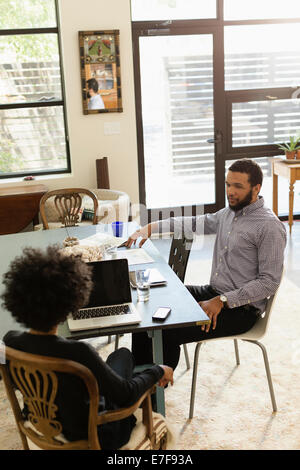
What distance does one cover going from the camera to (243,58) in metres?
5.57

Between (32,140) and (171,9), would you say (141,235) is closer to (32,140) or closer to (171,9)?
(32,140)

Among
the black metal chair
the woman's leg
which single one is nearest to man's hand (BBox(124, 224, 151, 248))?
the black metal chair

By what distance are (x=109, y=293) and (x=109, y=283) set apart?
41mm

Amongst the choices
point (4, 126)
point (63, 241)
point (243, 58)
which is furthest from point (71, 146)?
point (63, 241)

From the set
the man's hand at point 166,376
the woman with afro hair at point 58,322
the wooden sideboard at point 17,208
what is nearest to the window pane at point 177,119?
the wooden sideboard at point 17,208

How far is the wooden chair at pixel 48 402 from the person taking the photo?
157 cm

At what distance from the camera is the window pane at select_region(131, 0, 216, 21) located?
5.25m

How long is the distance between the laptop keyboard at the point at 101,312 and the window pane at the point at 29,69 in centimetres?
346

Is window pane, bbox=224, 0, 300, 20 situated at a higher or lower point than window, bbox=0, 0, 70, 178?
higher

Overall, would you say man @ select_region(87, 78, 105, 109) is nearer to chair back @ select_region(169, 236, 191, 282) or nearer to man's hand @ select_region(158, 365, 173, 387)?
chair back @ select_region(169, 236, 191, 282)

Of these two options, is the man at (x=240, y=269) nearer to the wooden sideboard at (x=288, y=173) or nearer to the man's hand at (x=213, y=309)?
the man's hand at (x=213, y=309)

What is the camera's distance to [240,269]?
263 cm

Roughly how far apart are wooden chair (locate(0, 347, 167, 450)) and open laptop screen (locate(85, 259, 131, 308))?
529mm

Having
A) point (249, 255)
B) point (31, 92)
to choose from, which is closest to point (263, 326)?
point (249, 255)
